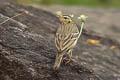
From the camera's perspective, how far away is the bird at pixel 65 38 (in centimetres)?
493

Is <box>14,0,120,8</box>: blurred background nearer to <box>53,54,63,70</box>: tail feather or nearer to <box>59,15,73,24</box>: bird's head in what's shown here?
<box>59,15,73,24</box>: bird's head

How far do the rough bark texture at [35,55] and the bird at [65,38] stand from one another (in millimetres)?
334

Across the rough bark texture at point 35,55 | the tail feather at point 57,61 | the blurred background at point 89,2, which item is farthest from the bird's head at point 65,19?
the blurred background at point 89,2

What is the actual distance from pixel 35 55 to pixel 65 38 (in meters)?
0.71

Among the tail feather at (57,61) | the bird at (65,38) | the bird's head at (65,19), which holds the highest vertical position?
the bird's head at (65,19)

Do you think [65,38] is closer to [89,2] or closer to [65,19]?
[65,19]

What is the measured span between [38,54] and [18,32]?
2.24 feet

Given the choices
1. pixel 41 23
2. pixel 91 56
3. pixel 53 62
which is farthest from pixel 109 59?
pixel 53 62

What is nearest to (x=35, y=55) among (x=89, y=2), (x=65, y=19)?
(x=65, y=19)

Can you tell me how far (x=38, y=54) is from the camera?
5.53 meters

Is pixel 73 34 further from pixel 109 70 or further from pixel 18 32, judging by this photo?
pixel 109 70

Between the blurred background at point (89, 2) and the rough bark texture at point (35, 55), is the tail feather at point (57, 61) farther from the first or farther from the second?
the blurred background at point (89, 2)

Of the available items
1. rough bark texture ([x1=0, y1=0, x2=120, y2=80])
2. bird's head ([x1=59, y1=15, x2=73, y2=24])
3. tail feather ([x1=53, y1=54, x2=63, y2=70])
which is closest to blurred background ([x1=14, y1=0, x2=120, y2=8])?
rough bark texture ([x1=0, y1=0, x2=120, y2=80])

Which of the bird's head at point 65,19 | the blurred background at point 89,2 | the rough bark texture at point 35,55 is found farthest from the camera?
the blurred background at point 89,2
